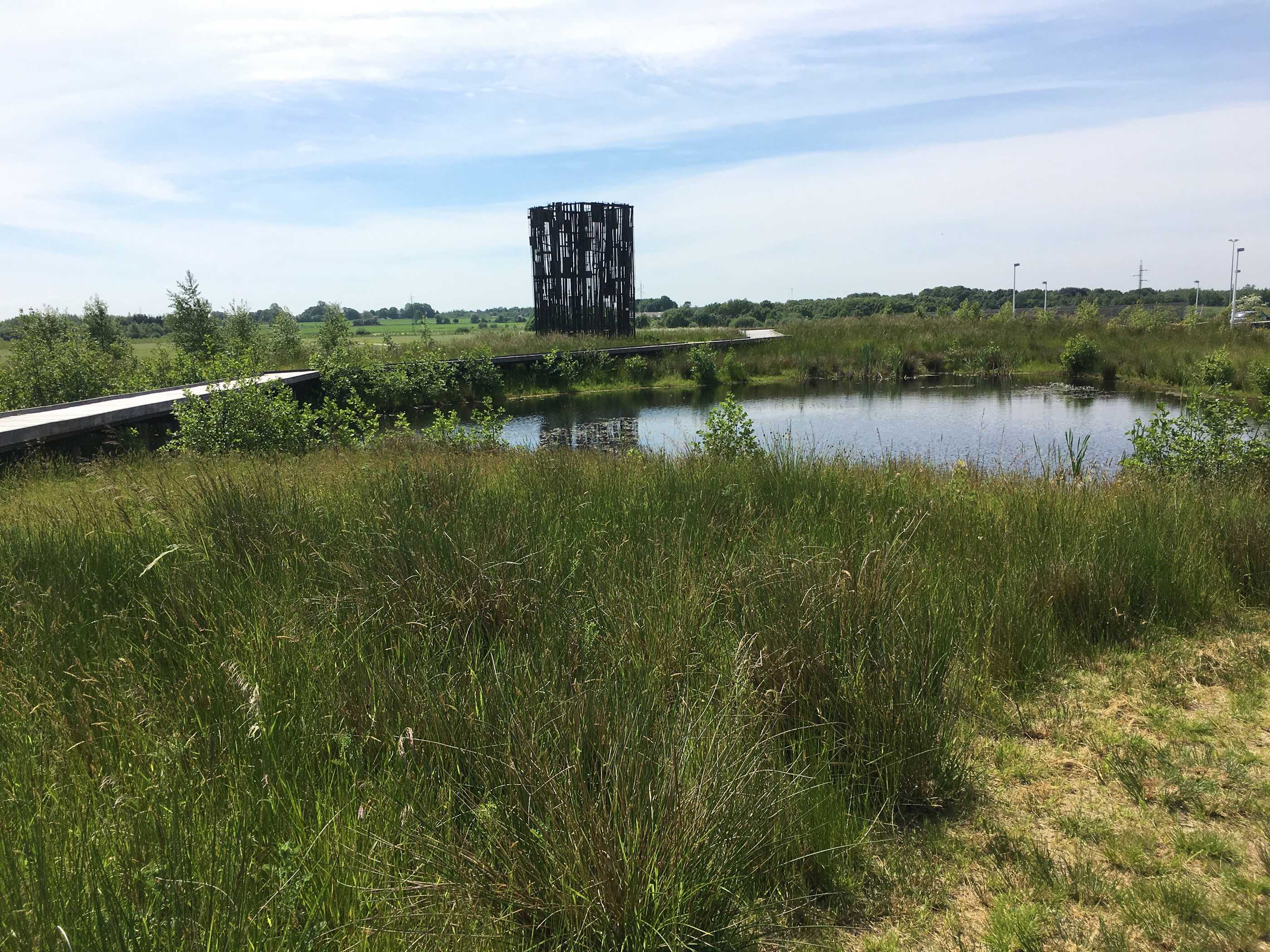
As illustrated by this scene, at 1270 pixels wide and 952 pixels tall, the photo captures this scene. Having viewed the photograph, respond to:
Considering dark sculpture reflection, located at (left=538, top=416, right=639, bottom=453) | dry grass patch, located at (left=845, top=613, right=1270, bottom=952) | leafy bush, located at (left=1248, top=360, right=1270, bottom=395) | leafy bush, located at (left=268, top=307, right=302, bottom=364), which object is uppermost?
leafy bush, located at (left=268, top=307, right=302, bottom=364)

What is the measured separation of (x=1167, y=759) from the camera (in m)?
2.89

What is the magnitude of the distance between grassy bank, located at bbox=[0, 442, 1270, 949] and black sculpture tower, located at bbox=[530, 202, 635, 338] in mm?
27840

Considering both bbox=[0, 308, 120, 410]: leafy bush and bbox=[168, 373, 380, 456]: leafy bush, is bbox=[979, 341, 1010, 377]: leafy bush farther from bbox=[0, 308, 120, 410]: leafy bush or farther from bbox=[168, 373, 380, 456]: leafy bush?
bbox=[0, 308, 120, 410]: leafy bush

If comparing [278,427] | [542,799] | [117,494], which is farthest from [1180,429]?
[278,427]

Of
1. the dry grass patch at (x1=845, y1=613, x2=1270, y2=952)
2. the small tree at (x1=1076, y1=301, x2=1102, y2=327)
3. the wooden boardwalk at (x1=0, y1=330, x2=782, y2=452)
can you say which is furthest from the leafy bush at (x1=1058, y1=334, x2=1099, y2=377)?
the dry grass patch at (x1=845, y1=613, x2=1270, y2=952)

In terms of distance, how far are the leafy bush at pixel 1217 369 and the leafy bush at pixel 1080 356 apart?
5.31 m

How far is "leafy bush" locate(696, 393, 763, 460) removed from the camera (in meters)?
7.65

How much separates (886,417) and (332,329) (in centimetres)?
2043

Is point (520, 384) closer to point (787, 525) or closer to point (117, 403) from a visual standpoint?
point (117, 403)


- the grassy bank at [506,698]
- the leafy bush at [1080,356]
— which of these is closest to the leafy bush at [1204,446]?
the grassy bank at [506,698]

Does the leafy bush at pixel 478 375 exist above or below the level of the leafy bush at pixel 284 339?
below

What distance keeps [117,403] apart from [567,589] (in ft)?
37.3

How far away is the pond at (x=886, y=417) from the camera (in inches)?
507

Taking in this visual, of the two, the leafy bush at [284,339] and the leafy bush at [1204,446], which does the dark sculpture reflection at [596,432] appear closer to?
the leafy bush at [1204,446]
